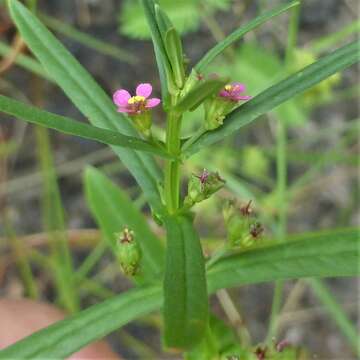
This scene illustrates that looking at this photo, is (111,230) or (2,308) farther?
(2,308)

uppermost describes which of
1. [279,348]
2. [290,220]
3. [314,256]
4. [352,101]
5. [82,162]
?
[352,101]

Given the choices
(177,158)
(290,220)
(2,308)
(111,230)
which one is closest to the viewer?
(177,158)

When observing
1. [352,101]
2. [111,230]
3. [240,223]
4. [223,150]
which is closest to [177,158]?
[240,223]

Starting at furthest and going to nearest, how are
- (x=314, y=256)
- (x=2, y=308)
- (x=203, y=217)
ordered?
1. (x=203, y=217)
2. (x=2, y=308)
3. (x=314, y=256)

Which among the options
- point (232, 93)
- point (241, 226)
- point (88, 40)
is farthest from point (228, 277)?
point (88, 40)

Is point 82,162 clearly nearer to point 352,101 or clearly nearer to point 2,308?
point 2,308

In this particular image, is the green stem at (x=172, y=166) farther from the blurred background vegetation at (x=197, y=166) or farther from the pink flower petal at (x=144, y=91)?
the blurred background vegetation at (x=197, y=166)

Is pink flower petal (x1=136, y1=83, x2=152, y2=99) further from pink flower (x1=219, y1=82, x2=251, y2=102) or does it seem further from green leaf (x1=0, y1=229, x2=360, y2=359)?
green leaf (x1=0, y1=229, x2=360, y2=359)

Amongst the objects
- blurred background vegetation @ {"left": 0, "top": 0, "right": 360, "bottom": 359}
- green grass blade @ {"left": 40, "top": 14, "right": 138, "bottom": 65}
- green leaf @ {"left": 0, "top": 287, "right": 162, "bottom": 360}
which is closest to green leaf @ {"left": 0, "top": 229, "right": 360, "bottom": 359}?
green leaf @ {"left": 0, "top": 287, "right": 162, "bottom": 360}
